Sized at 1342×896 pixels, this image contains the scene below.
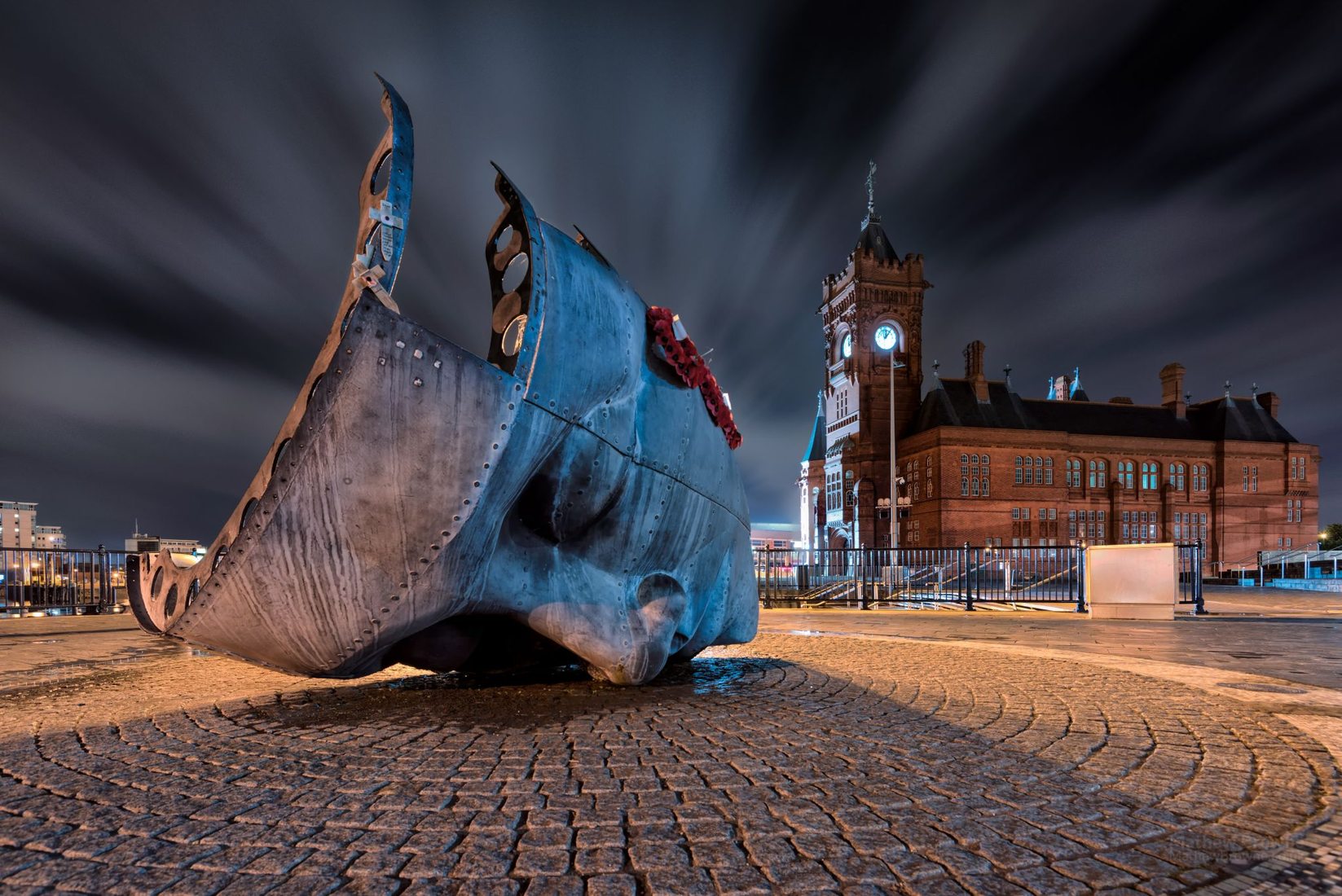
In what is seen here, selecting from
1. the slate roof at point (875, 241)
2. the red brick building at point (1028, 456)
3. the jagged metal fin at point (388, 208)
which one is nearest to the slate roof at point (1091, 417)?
the red brick building at point (1028, 456)

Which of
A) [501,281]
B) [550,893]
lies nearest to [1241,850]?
[550,893]

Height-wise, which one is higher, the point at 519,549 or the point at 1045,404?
the point at 1045,404

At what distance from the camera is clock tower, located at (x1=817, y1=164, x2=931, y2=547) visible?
55.4 m

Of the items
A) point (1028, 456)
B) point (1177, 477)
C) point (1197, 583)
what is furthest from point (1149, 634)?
point (1177, 477)

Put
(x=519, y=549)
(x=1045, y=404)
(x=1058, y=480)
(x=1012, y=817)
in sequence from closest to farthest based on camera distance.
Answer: (x=1012, y=817) → (x=519, y=549) → (x=1058, y=480) → (x=1045, y=404)

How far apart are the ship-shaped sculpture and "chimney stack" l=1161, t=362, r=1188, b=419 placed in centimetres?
6977

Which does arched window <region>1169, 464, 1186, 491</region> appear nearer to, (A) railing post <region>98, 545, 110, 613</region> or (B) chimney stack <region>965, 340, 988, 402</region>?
(B) chimney stack <region>965, 340, 988, 402</region>

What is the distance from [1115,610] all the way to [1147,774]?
12.7 m

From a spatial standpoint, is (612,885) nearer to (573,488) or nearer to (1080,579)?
(573,488)

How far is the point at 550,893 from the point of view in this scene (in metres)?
2.16

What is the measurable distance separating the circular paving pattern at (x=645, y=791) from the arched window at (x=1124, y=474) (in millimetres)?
58666

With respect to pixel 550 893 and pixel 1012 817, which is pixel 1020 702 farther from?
pixel 550 893

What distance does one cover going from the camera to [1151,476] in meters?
56.2

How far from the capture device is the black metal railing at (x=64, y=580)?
51.1ft
